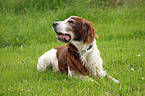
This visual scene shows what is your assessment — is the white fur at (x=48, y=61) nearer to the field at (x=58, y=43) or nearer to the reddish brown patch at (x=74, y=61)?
the field at (x=58, y=43)

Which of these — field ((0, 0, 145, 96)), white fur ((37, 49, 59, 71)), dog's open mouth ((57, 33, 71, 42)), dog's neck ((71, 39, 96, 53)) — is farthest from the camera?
white fur ((37, 49, 59, 71))

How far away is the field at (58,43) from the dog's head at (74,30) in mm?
761

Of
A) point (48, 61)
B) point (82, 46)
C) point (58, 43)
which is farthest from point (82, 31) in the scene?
point (58, 43)

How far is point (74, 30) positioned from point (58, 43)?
2695mm

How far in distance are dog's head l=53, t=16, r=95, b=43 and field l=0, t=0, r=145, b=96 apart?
761mm

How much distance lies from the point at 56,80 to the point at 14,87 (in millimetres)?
771

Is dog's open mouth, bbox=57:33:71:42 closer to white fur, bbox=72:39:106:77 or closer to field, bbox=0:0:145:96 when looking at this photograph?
white fur, bbox=72:39:106:77

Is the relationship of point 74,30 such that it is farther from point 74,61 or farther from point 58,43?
point 58,43

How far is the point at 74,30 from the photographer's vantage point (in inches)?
147

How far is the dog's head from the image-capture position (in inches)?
144

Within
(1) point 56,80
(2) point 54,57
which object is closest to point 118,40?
(2) point 54,57

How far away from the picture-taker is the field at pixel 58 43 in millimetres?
3441

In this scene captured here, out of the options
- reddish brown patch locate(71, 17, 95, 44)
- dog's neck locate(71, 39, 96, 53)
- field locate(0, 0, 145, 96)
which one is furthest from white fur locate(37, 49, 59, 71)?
reddish brown patch locate(71, 17, 95, 44)

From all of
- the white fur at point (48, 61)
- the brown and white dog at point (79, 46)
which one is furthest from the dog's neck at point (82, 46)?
the white fur at point (48, 61)
